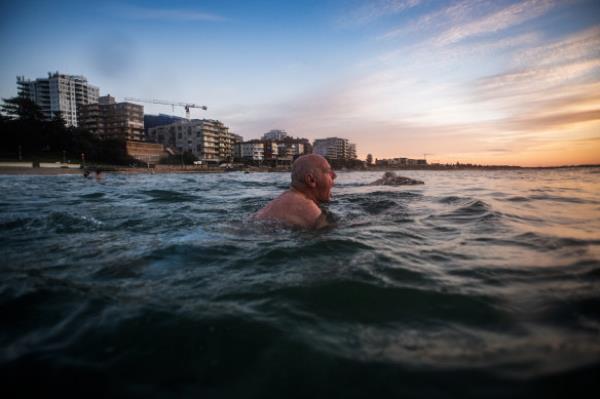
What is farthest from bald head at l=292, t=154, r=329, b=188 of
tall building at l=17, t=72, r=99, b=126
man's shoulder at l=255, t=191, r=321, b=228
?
tall building at l=17, t=72, r=99, b=126

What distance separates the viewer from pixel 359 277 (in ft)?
7.61

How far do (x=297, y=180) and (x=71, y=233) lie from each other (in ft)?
10.9

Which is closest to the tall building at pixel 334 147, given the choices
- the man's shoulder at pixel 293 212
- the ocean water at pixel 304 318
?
the man's shoulder at pixel 293 212

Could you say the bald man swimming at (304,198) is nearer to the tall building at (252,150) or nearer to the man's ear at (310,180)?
the man's ear at (310,180)

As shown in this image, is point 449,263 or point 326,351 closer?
point 326,351

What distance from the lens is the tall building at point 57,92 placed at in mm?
114938

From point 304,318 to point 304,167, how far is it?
3295 mm

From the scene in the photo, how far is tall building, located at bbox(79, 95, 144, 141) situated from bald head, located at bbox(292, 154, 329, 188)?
366 feet

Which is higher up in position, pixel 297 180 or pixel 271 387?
pixel 297 180

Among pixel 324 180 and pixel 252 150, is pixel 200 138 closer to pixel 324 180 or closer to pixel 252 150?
pixel 252 150

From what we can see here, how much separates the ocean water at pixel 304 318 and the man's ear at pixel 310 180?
5.13 ft

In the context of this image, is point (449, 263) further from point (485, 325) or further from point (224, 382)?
point (224, 382)

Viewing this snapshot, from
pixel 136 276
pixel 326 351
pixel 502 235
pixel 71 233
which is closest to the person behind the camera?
pixel 326 351

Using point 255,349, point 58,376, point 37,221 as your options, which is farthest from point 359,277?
point 37,221
